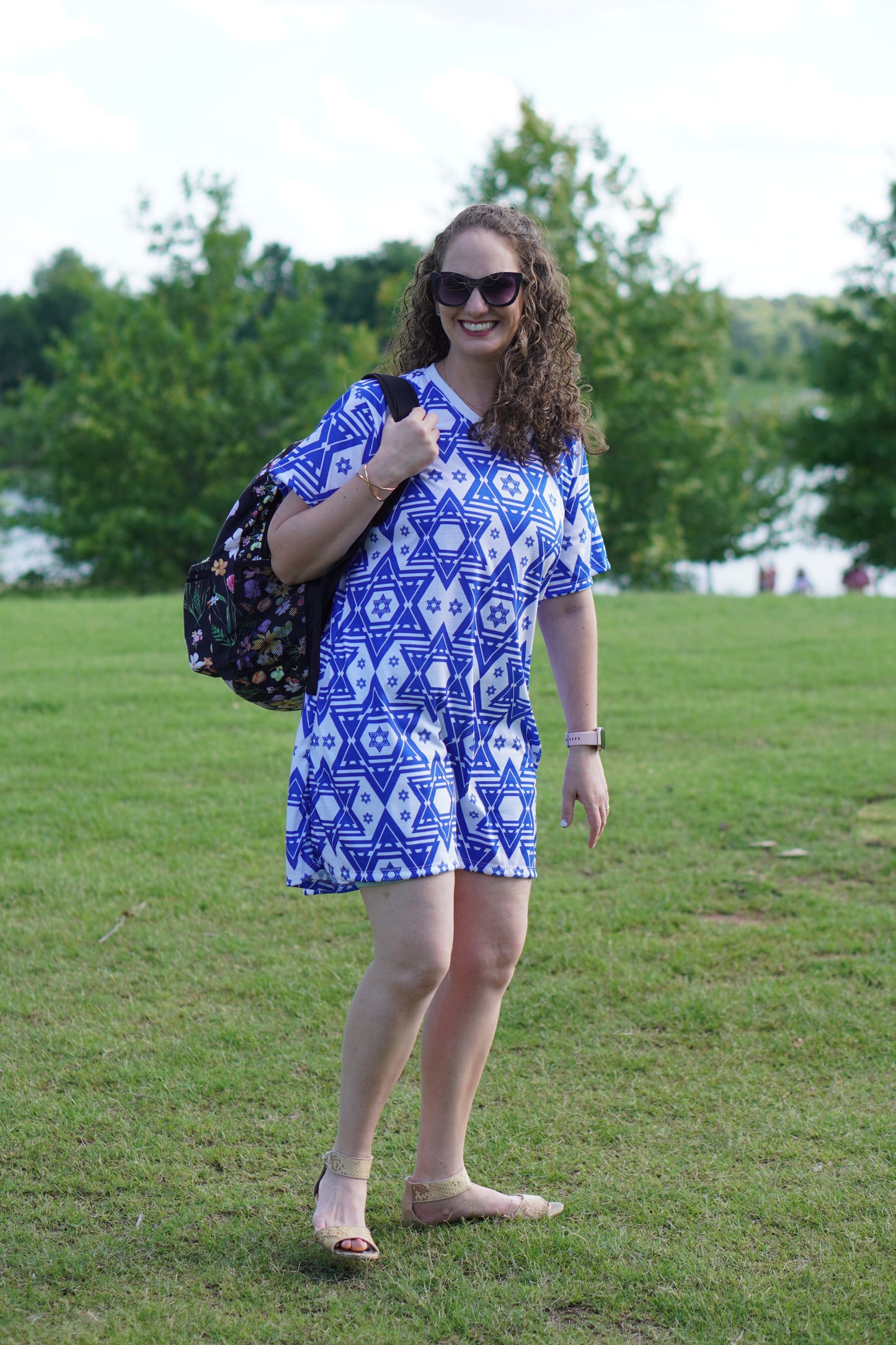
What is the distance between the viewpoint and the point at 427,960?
2586 millimetres

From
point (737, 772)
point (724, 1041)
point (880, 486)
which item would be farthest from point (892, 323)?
point (724, 1041)

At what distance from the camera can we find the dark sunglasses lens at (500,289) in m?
2.67

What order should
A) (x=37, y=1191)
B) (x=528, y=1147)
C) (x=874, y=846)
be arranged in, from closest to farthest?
(x=37, y=1191), (x=528, y=1147), (x=874, y=846)

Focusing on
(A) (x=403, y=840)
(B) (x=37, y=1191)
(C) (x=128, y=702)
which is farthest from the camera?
(C) (x=128, y=702)

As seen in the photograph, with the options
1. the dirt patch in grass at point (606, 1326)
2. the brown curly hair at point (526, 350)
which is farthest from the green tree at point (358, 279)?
the dirt patch in grass at point (606, 1326)

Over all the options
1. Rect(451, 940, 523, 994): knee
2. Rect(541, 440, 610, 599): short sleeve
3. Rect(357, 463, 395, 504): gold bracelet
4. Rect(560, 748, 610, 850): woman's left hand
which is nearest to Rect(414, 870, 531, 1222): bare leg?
Rect(451, 940, 523, 994): knee

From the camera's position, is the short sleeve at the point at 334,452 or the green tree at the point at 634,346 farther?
the green tree at the point at 634,346

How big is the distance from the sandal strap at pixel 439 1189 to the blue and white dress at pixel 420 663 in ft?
2.41

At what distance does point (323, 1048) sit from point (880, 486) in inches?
972

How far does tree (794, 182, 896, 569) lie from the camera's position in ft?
85.9

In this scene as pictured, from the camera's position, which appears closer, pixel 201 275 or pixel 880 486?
pixel 880 486

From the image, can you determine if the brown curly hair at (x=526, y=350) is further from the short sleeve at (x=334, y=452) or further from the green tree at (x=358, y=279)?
the green tree at (x=358, y=279)

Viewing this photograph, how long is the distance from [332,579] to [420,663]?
10.8 inches

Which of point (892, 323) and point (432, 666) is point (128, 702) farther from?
point (892, 323)
